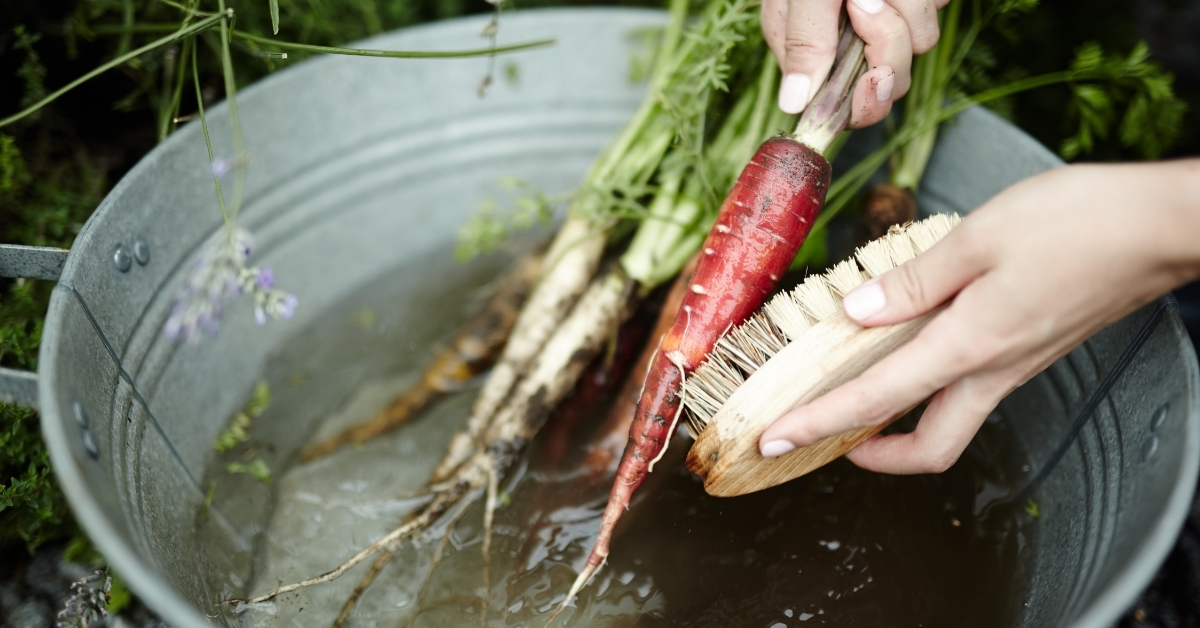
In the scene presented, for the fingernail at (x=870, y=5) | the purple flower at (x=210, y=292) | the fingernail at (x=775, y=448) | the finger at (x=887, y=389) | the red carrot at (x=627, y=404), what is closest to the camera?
the finger at (x=887, y=389)

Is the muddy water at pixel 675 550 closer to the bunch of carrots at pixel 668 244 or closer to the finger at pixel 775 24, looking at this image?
the bunch of carrots at pixel 668 244

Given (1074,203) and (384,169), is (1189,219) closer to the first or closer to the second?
(1074,203)

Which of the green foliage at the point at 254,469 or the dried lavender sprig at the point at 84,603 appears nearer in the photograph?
the dried lavender sprig at the point at 84,603

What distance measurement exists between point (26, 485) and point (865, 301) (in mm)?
1123

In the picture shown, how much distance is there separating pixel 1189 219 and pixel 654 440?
2.22 feet

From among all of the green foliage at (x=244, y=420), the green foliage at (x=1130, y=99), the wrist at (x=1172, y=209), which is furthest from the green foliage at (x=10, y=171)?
the green foliage at (x=1130, y=99)

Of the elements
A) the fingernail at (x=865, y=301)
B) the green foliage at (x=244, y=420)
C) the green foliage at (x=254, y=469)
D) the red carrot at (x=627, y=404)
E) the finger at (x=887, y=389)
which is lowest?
the green foliage at (x=254, y=469)

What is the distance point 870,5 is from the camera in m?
0.96

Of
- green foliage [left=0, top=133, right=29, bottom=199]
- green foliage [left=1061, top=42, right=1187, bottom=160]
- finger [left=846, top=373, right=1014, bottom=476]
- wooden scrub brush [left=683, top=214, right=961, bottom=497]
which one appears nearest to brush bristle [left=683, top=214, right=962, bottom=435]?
wooden scrub brush [left=683, top=214, right=961, bottom=497]

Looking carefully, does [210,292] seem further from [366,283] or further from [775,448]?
[775,448]

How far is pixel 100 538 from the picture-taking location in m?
0.68

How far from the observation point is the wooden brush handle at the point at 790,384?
847 mm

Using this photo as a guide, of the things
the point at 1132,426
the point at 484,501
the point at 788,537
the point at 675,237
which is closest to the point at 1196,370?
the point at 1132,426

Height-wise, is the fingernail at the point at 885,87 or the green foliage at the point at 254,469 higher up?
the fingernail at the point at 885,87
